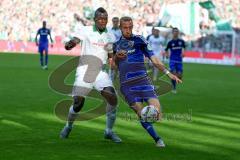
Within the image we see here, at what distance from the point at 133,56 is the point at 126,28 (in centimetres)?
49

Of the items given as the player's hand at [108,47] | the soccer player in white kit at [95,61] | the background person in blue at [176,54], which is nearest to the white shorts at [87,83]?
the soccer player in white kit at [95,61]

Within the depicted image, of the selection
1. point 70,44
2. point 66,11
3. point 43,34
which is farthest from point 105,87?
point 66,11

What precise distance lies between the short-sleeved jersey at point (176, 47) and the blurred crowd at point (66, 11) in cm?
3636

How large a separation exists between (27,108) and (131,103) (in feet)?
17.2

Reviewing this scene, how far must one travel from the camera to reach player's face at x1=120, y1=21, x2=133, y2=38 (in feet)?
30.0

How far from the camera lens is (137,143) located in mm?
9766

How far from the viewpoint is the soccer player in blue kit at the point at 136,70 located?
9336 millimetres

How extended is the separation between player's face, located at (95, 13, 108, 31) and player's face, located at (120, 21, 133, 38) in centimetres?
48

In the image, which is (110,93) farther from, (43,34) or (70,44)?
(43,34)

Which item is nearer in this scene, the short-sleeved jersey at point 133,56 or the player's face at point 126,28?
the player's face at point 126,28

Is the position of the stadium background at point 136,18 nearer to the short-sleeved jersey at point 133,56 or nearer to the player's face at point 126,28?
the short-sleeved jersey at point 133,56

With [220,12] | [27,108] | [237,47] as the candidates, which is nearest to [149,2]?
[220,12]

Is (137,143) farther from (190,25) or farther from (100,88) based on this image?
(190,25)

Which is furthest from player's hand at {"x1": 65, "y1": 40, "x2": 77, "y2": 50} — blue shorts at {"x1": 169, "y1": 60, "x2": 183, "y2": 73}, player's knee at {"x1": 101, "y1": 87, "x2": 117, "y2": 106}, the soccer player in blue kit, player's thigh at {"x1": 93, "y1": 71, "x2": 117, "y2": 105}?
blue shorts at {"x1": 169, "y1": 60, "x2": 183, "y2": 73}
